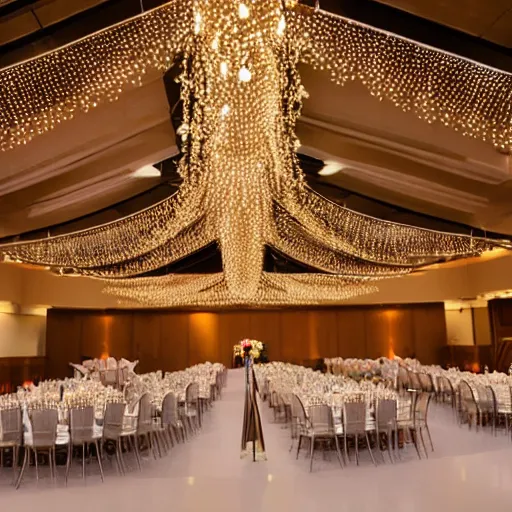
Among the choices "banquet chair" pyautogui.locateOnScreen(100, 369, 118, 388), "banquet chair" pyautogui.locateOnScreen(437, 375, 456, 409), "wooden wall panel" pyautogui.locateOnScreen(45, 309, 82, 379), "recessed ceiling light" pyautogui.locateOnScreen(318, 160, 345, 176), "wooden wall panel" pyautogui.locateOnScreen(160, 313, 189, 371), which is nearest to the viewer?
"recessed ceiling light" pyautogui.locateOnScreen(318, 160, 345, 176)

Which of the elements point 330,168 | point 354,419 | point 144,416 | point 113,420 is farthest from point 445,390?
point 113,420

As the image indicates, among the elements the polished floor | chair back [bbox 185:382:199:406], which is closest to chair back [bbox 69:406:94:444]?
the polished floor

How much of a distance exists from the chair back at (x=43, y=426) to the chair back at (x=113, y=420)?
0.59m

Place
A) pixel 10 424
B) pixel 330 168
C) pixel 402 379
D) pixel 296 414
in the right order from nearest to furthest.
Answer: pixel 10 424 → pixel 296 414 → pixel 330 168 → pixel 402 379

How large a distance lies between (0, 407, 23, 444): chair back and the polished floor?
459mm

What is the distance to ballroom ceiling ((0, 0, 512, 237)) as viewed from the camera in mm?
5465

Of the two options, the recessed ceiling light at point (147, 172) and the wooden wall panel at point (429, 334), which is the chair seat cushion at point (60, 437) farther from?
the wooden wall panel at point (429, 334)

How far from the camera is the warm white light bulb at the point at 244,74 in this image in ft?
15.4

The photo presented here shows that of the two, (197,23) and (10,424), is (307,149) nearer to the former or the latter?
(197,23)

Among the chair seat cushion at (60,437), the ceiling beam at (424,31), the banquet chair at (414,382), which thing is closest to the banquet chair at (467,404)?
the banquet chair at (414,382)

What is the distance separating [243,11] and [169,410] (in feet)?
18.0

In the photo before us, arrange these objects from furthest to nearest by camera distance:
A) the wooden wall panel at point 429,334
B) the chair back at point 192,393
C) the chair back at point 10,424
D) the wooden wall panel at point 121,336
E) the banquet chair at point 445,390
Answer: the wooden wall panel at point 429,334, the wooden wall panel at point 121,336, the banquet chair at point 445,390, the chair back at point 192,393, the chair back at point 10,424

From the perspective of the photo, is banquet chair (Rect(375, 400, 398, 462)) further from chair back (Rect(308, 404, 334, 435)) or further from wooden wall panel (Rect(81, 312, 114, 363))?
wooden wall panel (Rect(81, 312, 114, 363))

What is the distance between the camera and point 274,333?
2472 cm
